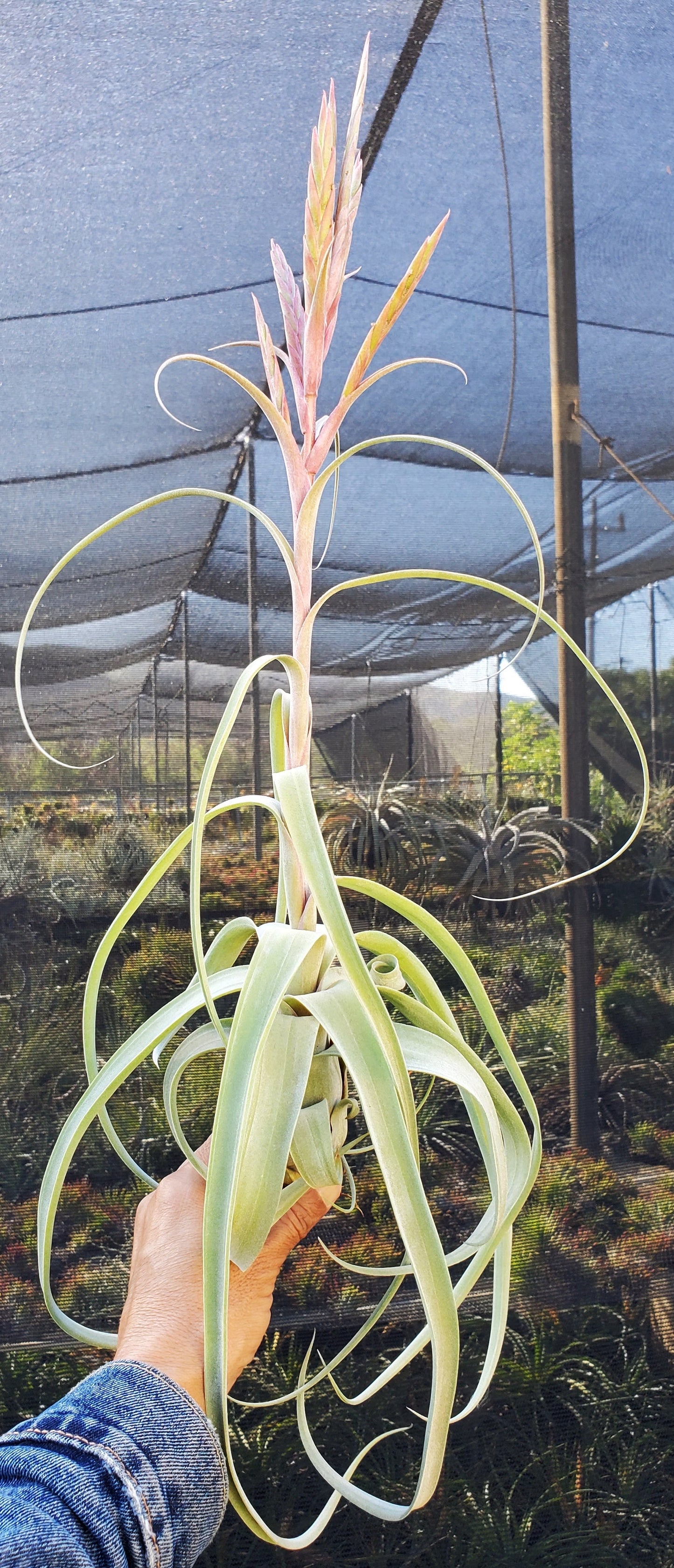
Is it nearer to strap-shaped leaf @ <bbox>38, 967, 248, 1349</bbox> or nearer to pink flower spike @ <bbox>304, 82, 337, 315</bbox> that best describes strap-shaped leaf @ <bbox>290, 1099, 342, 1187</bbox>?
strap-shaped leaf @ <bbox>38, 967, 248, 1349</bbox>

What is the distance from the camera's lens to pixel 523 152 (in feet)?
3.41

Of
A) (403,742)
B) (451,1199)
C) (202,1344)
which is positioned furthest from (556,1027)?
(202,1344)

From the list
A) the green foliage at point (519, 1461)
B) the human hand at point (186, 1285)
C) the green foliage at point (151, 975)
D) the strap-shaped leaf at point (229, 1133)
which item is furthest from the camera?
the green foliage at point (151, 975)

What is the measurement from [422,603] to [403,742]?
0.18 metres

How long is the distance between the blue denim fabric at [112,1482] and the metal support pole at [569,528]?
2.35ft

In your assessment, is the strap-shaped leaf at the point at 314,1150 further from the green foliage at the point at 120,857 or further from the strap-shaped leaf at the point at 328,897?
the green foliage at the point at 120,857

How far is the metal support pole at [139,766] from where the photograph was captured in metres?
1.02

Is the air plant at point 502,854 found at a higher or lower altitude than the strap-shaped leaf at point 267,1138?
higher

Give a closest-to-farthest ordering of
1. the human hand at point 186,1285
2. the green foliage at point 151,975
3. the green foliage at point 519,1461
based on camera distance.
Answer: the human hand at point 186,1285 → the green foliage at point 519,1461 → the green foliage at point 151,975

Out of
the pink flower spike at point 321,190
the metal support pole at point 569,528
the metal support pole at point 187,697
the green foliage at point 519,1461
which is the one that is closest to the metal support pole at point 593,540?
the metal support pole at point 569,528

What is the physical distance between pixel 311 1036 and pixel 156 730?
25.3 inches

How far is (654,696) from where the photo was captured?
3.62 feet

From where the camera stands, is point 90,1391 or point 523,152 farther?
point 523,152

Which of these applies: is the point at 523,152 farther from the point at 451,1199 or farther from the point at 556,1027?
the point at 451,1199
